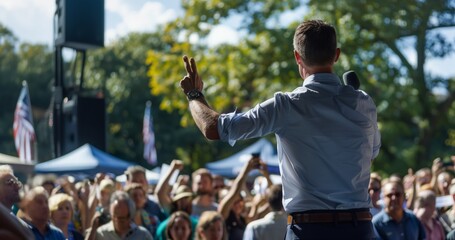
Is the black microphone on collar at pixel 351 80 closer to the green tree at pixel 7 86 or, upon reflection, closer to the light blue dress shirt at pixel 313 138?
the light blue dress shirt at pixel 313 138

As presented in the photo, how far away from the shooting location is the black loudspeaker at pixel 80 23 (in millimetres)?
13852

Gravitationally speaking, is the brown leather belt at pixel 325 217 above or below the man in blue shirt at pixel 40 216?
above

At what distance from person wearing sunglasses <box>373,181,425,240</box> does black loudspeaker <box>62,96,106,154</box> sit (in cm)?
678

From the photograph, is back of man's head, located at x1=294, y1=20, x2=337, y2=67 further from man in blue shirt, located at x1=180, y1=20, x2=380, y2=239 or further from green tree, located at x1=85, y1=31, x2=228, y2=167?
green tree, located at x1=85, y1=31, x2=228, y2=167

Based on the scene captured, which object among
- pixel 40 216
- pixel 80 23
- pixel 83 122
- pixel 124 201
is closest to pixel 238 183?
pixel 124 201

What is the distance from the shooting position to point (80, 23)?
13938 millimetres

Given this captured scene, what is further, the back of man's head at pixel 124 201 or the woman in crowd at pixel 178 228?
the woman in crowd at pixel 178 228

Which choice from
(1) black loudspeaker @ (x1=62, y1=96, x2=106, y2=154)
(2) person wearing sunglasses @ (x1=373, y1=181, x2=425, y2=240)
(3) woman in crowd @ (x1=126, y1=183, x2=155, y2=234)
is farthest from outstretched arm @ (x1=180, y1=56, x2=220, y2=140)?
(1) black loudspeaker @ (x1=62, y1=96, x2=106, y2=154)

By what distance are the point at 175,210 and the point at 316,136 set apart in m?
6.12

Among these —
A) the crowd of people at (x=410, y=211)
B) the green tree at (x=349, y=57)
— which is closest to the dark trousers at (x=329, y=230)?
the crowd of people at (x=410, y=211)

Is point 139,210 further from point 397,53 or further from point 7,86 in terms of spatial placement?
point 7,86

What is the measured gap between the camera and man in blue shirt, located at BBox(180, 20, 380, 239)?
390 cm

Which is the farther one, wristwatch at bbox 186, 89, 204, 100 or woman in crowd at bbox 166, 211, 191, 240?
woman in crowd at bbox 166, 211, 191, 240

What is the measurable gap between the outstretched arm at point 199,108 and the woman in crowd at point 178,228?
15.7 ft
